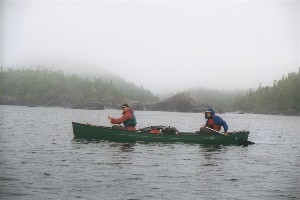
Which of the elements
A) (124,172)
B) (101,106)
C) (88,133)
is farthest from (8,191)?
(101,106)

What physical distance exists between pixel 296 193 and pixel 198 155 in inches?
373

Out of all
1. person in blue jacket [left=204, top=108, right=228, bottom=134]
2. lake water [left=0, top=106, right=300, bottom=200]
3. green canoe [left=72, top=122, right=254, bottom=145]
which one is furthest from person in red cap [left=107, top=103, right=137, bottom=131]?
person in blue jacket [left=204, top=108, right=228, bottom=134]

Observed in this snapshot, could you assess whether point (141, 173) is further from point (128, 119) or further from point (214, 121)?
point (214, 121)

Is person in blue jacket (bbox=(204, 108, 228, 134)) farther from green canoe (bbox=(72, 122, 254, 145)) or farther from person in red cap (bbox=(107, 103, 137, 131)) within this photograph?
person in red cap (bbox=(107, 103, 137, 131))

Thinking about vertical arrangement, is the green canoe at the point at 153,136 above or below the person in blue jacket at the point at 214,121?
below

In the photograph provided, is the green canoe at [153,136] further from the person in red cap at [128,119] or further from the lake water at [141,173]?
the lake water at [141,173]

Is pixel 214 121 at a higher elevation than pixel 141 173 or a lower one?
higher

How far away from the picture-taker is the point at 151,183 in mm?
15523

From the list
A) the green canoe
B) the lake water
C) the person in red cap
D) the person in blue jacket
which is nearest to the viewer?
the lake water

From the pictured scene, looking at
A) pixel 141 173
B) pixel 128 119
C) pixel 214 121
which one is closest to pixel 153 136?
pixel 128 119

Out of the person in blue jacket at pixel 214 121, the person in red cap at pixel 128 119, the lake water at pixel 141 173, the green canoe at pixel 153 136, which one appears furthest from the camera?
the green canoe at pixel 153 136

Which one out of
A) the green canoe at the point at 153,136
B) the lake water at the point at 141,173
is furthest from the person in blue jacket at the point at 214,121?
the lake water at the point at 141,173

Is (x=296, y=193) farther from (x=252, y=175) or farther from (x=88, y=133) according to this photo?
(x=88, y=133)

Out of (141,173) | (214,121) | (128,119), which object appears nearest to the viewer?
(141,173)
